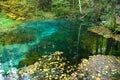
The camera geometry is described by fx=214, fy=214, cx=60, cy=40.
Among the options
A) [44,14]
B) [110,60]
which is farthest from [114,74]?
[44,14]

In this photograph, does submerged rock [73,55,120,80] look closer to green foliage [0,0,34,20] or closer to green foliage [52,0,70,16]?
green foliage [0,0,34,20]

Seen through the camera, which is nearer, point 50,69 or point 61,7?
point 50,69

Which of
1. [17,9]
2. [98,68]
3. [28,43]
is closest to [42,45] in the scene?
[28,43]

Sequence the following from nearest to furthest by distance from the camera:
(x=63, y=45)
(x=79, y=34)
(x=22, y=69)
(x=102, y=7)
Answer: (x=22, y=69) < (x=63, y=45) < (x=79, y=34) < (x=102, y=7)

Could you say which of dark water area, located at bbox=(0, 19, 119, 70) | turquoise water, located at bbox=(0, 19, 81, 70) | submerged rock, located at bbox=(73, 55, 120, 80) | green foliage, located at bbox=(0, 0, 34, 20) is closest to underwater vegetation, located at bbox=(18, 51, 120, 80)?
submerged rock, located at bbox=(73, 55, 120, 80)

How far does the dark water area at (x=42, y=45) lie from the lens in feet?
58.0

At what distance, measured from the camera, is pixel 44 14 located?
140 ft

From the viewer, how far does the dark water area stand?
58.0 ft

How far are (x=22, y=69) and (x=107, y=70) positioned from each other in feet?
19.2

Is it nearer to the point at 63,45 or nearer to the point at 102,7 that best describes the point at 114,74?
the point at 63,45

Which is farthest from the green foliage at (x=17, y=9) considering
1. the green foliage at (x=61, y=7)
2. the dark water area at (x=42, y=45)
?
the dark water area at (x=42, y=45)

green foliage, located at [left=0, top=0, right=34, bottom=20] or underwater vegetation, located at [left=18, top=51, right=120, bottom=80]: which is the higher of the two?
green foliage, located at [left=0, top=0, right=34, bottom=20]

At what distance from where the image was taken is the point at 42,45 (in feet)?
71.8

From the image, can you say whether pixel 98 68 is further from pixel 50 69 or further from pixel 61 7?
pixel 61 7
